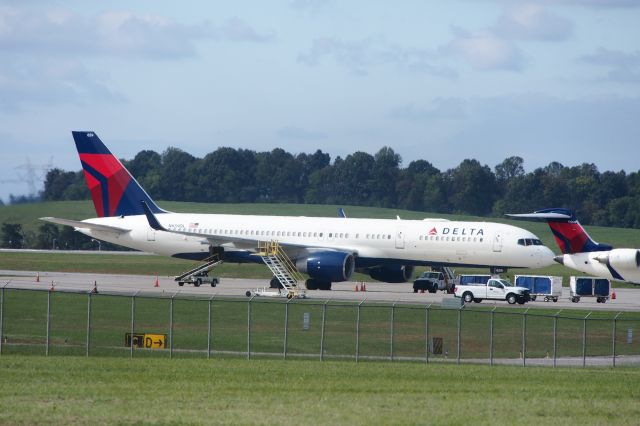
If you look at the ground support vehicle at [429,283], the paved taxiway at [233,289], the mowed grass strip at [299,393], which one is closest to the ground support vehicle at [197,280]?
the paved taxiway at [233,289]

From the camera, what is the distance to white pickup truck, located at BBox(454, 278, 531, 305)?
60.9 m

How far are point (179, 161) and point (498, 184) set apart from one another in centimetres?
5202

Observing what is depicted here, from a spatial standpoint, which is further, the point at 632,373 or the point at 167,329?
the point at 167,329

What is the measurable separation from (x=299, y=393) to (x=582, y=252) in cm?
3393

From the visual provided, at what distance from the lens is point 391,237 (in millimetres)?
66062

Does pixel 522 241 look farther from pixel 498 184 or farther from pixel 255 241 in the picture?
pixel 498 184

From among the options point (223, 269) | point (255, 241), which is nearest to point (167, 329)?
point (255, 241)

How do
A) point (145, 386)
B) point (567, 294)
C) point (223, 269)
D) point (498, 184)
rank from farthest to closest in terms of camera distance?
point (498, 184), point (223, 269), point (567, 294), point (145, 386)

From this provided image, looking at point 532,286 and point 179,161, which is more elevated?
point 179,161

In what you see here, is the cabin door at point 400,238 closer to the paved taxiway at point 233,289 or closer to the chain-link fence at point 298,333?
the paved taxiway at point 233,289

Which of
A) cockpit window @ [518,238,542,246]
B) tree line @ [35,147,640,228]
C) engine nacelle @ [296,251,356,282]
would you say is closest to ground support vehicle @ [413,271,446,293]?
engine nacelle @ [296,251,356,282]

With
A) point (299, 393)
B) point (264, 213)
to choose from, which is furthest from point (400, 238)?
point (264, 213)

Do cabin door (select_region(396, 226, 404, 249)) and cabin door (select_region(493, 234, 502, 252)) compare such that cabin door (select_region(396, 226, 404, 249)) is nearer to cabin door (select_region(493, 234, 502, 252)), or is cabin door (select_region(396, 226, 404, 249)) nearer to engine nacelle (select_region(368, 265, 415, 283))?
engine nacelle (select_region(368, 265, 415, 283))

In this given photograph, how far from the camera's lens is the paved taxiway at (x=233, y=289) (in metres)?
61.6
